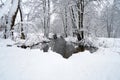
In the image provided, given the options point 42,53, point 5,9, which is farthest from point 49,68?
point 5,9

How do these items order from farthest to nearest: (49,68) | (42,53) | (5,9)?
1. (5,9)
2. (42,53)
3. (49,68)

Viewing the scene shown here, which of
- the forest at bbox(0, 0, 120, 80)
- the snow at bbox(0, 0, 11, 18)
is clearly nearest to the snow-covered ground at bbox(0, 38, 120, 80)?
the forest at bbox(0, 0, 120, 80)

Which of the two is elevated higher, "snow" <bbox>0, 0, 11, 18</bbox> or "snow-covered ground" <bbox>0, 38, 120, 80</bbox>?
"snow" <bbox>0, 0, 11, 18</bbox>

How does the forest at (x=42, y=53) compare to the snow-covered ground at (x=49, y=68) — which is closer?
the snow-covered ground at (x=49, y=68)

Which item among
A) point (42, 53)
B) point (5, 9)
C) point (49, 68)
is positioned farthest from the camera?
point (5, 9)

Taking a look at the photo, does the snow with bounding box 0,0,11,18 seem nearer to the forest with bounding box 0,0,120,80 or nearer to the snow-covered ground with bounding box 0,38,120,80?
the forest with bounding box 0,0,120,80

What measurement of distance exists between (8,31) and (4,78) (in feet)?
15.6

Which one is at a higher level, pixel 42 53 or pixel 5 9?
pixel 5 9

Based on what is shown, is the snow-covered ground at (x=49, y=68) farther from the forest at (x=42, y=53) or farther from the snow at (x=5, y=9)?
the snow at (x=5, y=9)

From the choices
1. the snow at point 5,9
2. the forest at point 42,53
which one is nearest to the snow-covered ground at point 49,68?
the forest at point 42,53

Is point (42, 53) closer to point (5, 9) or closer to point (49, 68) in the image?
point (49, 68)

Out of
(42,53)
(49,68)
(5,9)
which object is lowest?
(49,68)

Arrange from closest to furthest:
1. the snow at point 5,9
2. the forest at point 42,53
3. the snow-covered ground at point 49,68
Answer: the snow-covered ground at point 49,68
the forest at point 42,53
the snow at point 5,9

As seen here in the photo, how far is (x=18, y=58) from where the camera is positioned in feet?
15.2
